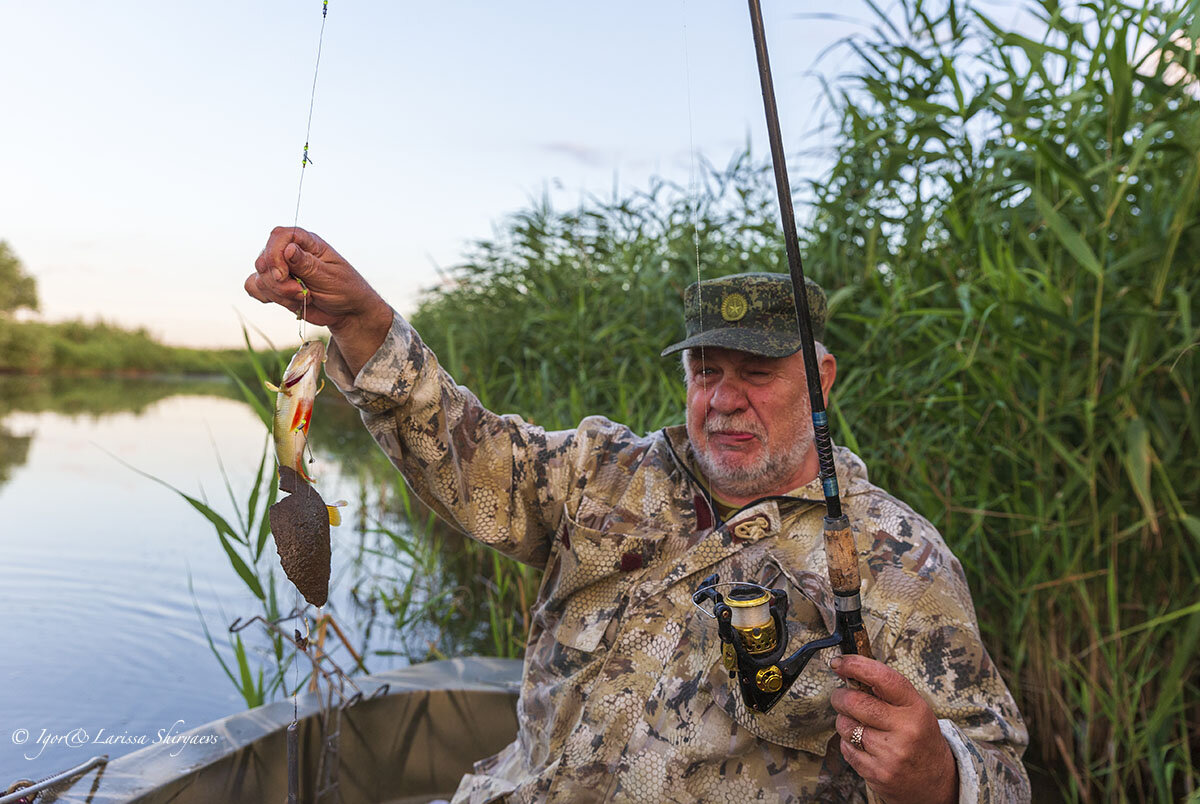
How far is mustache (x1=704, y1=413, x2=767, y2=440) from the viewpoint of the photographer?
2100 mm

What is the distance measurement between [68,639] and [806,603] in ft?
15.9

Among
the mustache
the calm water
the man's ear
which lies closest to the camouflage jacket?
the mustache

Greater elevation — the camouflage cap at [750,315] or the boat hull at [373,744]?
the camouflage cap at [750,315]

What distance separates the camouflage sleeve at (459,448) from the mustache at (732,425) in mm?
356

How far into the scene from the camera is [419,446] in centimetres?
192

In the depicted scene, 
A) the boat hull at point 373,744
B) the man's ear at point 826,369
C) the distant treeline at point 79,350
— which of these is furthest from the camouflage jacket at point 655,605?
the distant treeline at point 79,350

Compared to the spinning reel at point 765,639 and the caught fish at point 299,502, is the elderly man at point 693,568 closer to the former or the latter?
the spinning reel at point 765,639

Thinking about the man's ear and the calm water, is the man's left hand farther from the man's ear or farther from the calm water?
the calm water

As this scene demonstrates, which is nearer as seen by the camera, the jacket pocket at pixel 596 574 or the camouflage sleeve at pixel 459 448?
the camouflage sleeve at pixel 459 448

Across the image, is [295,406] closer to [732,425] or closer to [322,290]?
[322,290]

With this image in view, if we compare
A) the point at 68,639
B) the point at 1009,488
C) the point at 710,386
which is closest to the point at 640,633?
the point at 710,386

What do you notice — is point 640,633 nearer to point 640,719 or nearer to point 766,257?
point 640,719

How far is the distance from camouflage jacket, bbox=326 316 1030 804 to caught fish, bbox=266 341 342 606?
38 cm

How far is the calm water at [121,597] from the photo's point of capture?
390 centimetres
